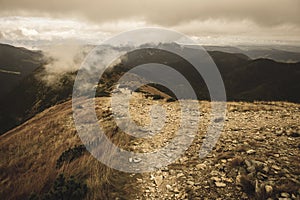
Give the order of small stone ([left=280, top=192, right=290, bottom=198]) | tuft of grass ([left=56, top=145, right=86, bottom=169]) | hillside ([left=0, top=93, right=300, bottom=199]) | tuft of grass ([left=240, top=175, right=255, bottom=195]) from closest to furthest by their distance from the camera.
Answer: small stone ([left=280, top=192, right=290, bottom=198]) → tuft of grass ([left=240, top=175, right=255, bottom=195]) → hillside ([left=0, top=93, right=300, bottom=199]) → tuft of grass ([left=56, top=145, right=86, bottom=169])

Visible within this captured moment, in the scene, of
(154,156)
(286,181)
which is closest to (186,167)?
(154,156)

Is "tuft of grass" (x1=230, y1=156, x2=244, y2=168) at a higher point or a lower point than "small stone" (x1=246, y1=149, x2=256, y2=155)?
lower

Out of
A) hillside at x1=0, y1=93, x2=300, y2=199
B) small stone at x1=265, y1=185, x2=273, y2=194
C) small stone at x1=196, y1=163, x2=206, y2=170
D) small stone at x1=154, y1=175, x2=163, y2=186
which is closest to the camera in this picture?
small stone at x1=265, y1=185, x2=273, y2=194

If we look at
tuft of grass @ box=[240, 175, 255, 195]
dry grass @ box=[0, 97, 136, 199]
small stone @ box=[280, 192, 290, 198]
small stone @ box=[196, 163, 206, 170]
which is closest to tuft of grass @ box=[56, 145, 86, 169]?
dry grass @ box=[0, 97, 136, 199]

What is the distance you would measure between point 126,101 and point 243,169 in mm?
11607

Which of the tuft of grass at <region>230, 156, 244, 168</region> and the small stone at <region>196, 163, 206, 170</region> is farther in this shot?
the small stone at <region>196, 163, 206, 170</region>

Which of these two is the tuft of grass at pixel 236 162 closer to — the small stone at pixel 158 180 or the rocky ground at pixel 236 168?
the rocky ground at pixel 236 168

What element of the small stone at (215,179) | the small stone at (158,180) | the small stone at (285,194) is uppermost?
the small stone at (285,194)

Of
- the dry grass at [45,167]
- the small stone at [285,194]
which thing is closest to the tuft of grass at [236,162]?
the small stone at [285,194]

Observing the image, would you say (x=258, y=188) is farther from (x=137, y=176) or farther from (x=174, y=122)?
(x=174, y=122)

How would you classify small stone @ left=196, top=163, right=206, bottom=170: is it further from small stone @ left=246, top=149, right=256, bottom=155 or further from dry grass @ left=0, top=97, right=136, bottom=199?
dry grass @ left=0, top=97, right=136, bottom=199

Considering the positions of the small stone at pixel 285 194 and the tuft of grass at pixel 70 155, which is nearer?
the small stone at pixel 285 194

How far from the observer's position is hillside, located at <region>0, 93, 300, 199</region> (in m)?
5.55

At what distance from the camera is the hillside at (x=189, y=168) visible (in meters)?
5.55
